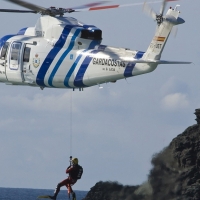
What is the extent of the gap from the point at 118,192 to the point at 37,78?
34392 millimetres

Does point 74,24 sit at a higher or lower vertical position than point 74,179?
higher

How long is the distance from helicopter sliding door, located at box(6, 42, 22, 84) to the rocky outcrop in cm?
2184

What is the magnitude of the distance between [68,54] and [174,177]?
1025 inches

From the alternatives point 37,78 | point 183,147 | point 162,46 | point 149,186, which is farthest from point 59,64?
point 183,147

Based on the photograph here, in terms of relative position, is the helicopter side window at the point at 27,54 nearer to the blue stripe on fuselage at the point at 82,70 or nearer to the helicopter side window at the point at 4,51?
the helicopter side window at the point at 4,51

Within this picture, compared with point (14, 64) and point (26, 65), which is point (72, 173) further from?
point (14, 64)

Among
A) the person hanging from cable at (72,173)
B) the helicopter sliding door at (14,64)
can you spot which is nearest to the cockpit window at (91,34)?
the helicopter sliding door at (14,64)

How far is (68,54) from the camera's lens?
41625 mm

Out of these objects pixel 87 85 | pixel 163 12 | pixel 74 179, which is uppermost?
pixel 163 12

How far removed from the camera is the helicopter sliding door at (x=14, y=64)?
42938 mm

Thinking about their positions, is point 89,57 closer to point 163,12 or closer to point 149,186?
point 163,12

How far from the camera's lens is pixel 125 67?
39844 millimetres

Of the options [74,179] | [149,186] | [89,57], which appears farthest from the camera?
[149,186]

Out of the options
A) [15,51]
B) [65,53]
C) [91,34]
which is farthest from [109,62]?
[15,51]
